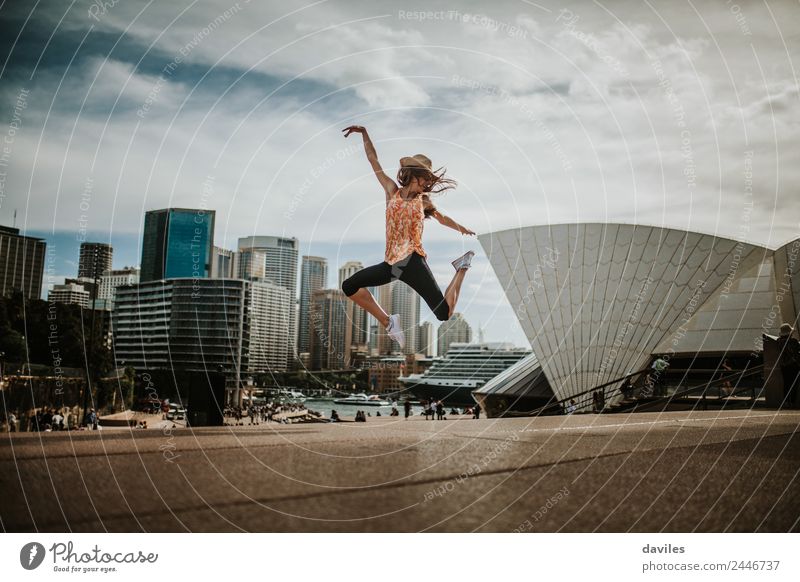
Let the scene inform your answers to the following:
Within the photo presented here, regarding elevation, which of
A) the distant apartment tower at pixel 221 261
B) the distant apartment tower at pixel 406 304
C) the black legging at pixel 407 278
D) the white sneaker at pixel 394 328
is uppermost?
the distant apartment tower at pixel 221 261

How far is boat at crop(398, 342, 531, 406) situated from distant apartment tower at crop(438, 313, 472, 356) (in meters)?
2.56

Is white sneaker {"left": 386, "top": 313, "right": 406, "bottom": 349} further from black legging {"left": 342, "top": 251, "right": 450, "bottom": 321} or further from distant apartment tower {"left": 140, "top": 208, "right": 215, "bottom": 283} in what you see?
distant apartment tower {"left": 140, "top": 208, "right": 215, "bottom": 283}

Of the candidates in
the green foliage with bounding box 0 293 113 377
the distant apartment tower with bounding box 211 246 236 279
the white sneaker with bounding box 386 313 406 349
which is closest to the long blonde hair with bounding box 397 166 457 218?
the white sneaker with bounding box 386 313 406 349

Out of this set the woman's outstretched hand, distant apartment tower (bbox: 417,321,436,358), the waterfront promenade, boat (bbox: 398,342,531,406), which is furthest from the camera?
boat (bbox: 398,342,531,406)

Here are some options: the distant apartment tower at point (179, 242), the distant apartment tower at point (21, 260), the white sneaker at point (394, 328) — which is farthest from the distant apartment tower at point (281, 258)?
the distant apartment tower at point (21, 260)

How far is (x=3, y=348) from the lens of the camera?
1923 centimetres

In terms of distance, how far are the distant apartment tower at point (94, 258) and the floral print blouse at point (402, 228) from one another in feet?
13.4

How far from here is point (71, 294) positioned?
37.4 feet

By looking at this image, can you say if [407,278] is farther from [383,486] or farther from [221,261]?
[383,486]

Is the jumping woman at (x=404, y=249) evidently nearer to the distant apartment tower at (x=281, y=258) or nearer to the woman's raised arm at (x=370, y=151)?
the woman's raised arm at (x=370, y=151)

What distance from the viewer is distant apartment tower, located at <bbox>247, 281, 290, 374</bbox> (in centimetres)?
901

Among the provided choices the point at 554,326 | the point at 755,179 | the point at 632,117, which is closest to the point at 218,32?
the point at 632,117

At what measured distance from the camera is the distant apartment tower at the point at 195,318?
9.53 m

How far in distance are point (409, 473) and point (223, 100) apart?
A: 5208 mm
